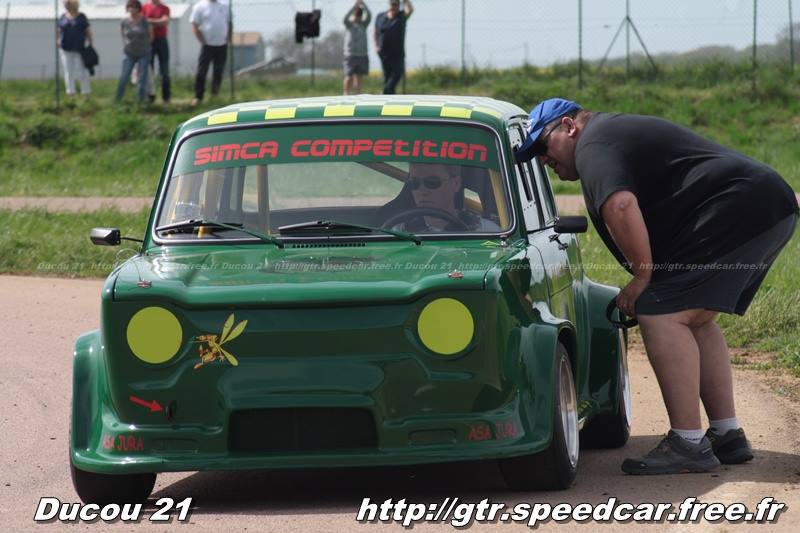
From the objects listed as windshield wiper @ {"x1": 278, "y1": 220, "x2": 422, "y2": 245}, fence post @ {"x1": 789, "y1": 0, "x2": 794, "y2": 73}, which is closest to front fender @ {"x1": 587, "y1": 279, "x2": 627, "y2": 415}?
windshield wiper @ {"x1": 278, "y1": 220, "x2": 422, "y2": 245}

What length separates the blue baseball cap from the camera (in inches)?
265

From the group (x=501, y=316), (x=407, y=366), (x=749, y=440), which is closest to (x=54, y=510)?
(x=407, y=366)

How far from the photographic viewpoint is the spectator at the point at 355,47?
25.8m

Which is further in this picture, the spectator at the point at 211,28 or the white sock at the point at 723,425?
the spectator at the point at 211,28

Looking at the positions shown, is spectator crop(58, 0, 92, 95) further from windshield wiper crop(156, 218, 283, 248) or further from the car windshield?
windshield wiper crop(156, 218, 283, 248)

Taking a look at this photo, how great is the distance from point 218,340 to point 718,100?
23.5m

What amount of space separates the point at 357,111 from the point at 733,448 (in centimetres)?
230

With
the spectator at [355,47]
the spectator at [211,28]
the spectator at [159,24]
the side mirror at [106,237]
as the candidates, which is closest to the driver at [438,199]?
the side mirror at [106,237]

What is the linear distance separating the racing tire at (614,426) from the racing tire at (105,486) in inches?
93.7

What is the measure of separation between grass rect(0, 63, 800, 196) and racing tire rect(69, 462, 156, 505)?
55.7ft

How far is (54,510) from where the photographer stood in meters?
6.12

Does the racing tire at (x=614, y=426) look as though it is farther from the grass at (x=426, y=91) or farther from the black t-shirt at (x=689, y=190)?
the grass at (x=426, y=91)

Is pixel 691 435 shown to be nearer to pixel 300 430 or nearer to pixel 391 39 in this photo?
pixel 300 430

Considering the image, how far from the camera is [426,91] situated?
100.0 ft
